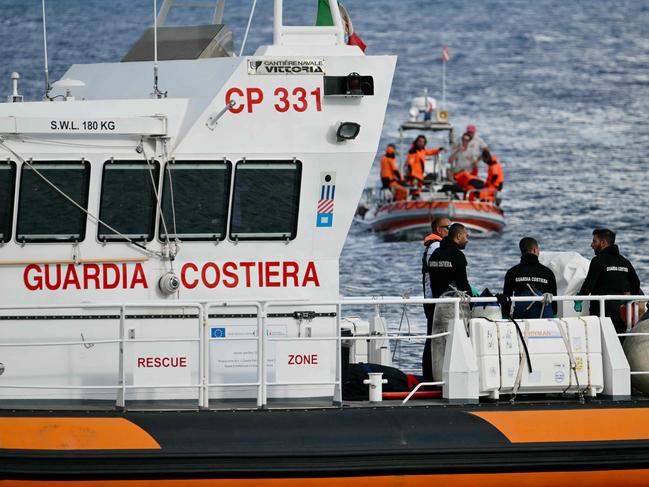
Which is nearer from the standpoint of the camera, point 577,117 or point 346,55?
point 346,55

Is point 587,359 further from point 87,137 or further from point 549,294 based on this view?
point 87,137

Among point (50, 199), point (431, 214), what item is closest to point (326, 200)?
point (50, 199)

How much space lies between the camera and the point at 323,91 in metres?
9.30

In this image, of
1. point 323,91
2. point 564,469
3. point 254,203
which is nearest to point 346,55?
point 323,91

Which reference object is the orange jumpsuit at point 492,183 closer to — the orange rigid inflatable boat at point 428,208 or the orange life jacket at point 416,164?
the orange rigid inflatable boat at point 428,208

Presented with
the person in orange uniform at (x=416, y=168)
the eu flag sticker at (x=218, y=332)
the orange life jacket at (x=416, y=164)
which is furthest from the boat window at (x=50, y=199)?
the orange life jacket at (x=416, y=164)

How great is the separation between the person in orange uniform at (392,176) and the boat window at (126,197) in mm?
22157

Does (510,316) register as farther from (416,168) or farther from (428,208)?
(416,168)

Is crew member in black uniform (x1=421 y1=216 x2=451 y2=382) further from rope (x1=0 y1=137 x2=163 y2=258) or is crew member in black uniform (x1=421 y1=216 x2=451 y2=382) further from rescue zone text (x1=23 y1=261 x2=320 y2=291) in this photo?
rope (x1=0 y1=137 x2=163 y2=258)

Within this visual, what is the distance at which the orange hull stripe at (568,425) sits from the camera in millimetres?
8969

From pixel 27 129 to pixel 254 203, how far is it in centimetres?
155

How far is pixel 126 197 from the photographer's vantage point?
9.13 m

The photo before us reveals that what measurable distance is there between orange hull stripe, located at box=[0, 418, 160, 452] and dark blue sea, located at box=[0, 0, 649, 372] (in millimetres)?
6018

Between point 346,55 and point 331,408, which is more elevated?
point 346,55
